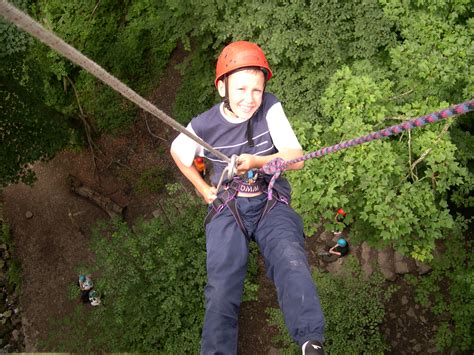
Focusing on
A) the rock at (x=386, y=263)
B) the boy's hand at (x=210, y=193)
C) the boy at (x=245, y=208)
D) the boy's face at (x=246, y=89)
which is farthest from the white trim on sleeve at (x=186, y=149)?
the rock at (x=386, y=263)

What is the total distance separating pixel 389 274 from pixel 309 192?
7.68 feet

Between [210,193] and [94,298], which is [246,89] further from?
[94,298]

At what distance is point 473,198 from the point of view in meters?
5.30

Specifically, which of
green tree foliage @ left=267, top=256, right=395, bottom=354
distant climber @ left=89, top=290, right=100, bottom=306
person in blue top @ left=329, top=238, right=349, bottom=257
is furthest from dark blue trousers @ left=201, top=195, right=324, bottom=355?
distant climber @ left=89, top=290, right=100, bottom=306

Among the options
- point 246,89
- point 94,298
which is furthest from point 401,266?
point 94,298

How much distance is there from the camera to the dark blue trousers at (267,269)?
2.30 meters

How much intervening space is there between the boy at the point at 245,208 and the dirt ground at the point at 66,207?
5748 mm

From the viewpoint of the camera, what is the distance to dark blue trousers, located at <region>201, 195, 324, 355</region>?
90.7 inches

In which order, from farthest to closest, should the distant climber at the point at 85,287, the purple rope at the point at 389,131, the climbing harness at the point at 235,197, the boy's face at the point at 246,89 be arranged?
the distant climber at the point at 85,287 → the climbing harness at the point at 235,197 → the boy's face at the point at 246,89 → the purple rope at the point at 389,131

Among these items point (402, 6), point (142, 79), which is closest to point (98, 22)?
point (142, 79)

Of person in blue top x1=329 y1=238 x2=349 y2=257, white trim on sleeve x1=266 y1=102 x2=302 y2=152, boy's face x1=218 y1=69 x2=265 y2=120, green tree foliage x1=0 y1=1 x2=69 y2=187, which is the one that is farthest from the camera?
green tree foliage x1=0 y1=1 x2=69 y2=187

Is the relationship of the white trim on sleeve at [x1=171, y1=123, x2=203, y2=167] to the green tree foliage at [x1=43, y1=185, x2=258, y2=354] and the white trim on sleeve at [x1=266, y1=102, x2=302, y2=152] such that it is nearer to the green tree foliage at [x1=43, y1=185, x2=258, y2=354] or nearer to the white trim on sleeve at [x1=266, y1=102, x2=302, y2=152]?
the white trim on sleeve at [x1=266, y1=102, x2=302, y2=152]

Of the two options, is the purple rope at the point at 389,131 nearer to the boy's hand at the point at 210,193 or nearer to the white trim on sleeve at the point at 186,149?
the boy's hand at the point at 210,193

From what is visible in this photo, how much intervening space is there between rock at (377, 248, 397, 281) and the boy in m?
3.69
